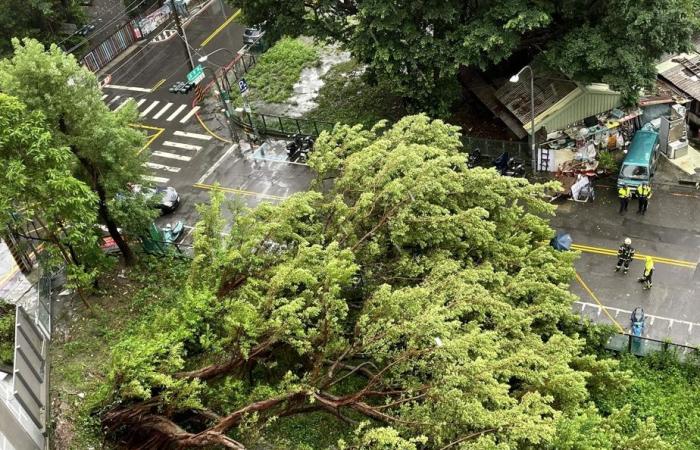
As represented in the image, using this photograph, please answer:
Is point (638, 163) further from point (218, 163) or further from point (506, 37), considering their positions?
point (218, 163)

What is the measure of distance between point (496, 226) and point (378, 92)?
2096 cm

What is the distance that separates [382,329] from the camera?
28.1 meters

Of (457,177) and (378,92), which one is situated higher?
(457,177)

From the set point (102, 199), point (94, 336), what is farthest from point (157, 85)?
point (94, 336)

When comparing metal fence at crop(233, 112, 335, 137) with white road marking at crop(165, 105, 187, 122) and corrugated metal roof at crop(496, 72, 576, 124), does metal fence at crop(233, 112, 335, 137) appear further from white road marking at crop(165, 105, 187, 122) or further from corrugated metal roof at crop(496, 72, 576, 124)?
corrugated metal roof at crop(496, 72, 576, 124)

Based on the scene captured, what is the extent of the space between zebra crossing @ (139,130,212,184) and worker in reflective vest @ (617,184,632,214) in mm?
27254

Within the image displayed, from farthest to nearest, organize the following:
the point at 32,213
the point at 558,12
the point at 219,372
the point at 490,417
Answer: the point at 558,12, the point at 32,213, the point at 219,372, the point at 490,417

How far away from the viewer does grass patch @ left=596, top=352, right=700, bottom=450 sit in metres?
30.1

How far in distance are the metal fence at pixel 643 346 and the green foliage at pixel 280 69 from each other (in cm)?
3003

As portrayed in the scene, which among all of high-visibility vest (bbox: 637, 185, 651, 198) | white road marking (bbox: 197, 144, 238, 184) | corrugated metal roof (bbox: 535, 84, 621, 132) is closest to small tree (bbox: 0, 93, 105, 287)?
white road marking (bbox: 197, 144, 238, 184)

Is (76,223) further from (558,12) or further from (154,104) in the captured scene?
(558,12)

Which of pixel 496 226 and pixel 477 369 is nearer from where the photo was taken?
pixel 477 369

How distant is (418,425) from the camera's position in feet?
84.3

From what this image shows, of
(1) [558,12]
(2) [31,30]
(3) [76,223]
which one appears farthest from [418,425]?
(2) [31,30]
